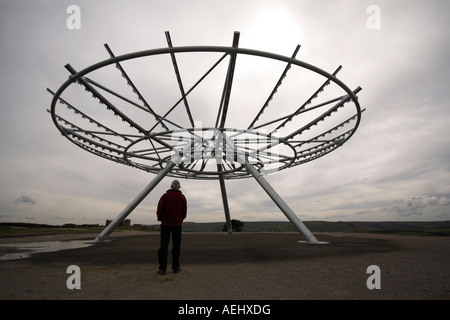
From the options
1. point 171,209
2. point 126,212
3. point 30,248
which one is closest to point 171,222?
point 171,209

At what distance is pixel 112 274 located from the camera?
20.3ft

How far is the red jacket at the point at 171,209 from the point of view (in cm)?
641

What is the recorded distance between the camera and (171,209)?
642cm

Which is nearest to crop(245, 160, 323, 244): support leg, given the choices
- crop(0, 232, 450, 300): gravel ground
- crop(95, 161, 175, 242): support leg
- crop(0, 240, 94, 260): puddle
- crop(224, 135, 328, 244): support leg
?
crop(224, 135, 328, 244): support leg

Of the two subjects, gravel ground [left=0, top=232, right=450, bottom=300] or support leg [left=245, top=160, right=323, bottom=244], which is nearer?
gravel ground [left=0, top=232, right=450, bottom=300]

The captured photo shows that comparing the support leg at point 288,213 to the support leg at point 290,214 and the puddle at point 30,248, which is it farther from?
the puddle at point 30,248

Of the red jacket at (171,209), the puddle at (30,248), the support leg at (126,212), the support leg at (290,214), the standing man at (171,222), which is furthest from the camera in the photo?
the support leg at (126,212)

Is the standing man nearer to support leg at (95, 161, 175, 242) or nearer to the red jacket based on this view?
the red jacket

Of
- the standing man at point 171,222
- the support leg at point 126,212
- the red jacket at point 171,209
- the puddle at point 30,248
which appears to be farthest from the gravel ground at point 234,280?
the support leg at point 126,212

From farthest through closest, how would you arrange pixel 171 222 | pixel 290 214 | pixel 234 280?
pixel 290 214, pixel 171 222, pixel 234 280

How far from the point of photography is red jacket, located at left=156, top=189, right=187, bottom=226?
6406mm

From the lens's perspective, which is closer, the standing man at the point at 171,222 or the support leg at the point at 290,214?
the standing man at the point at 171,222

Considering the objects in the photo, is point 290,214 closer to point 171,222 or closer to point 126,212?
point 171,222
